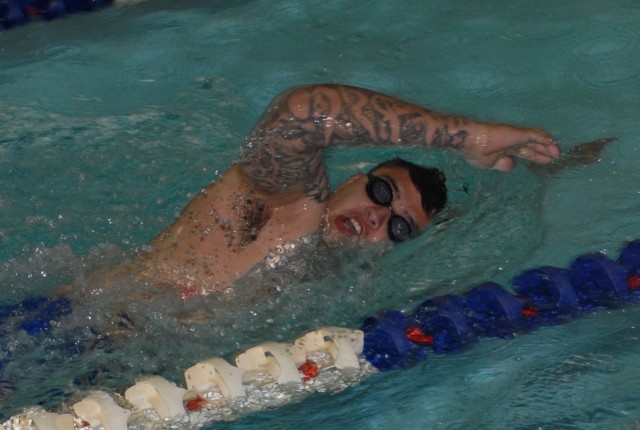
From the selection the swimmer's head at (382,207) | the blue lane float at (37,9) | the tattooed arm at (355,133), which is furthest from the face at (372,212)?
the blue lane float at (37,9)

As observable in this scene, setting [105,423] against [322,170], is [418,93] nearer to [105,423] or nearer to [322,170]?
[322,170]

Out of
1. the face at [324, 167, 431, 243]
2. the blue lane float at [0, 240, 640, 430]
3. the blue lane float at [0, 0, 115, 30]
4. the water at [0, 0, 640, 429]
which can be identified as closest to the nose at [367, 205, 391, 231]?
the face at [324, 167, 431, 243]

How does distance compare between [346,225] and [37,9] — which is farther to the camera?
[37,9]

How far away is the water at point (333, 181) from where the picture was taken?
8.34ft

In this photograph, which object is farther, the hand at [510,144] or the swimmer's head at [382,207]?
the swimmer's head at [382,207]

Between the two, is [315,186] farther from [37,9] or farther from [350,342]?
[37,9]

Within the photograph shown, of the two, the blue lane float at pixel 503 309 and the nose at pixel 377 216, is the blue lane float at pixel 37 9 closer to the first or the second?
the nose at pixel 377 216

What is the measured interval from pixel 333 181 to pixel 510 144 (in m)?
1.02

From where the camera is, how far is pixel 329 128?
8.35ft

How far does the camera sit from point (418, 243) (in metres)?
3.24

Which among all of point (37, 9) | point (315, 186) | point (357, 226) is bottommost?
point (357, 226)

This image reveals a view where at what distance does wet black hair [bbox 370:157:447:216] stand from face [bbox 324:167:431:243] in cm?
2

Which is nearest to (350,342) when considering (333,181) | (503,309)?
(503,309)

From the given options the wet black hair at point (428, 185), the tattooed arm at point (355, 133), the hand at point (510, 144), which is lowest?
the wet black hair at point (428, 185)
